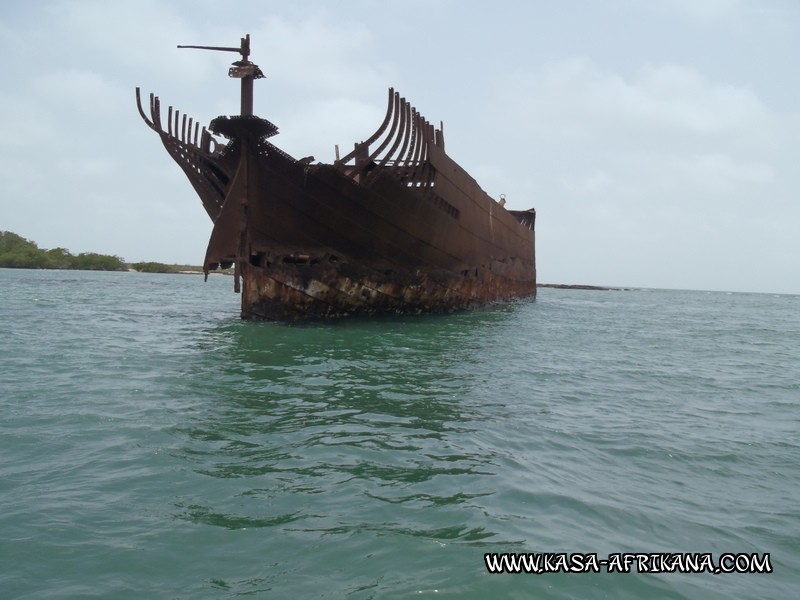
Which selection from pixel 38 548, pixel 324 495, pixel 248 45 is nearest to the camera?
pixel 38 548

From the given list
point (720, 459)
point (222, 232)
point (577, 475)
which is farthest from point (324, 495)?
point (222, 232)

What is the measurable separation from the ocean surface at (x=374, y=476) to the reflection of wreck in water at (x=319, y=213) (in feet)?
12.9

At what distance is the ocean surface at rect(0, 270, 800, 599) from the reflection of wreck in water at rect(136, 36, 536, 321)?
155 inches

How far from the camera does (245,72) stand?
10.9 meters

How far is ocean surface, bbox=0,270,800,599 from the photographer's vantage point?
95.7 inches

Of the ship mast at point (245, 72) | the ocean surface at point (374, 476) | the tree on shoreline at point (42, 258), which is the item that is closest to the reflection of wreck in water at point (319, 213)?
the ship mast at point (245, 72)

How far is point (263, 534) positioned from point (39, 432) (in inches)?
97.3

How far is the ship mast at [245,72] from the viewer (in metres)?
10.8

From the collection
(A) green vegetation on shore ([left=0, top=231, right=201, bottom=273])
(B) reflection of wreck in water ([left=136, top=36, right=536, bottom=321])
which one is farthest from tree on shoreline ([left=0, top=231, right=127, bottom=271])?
(B) reflection of wreck in water ([left=136, top=36, right=536, bottom=321])

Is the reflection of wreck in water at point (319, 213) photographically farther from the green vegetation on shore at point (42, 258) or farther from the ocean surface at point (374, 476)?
the green vegetation on shore at point (42, 258)

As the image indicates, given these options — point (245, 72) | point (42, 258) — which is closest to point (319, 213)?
point (245, 72)

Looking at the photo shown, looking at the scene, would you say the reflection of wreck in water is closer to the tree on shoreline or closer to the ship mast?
the ship mast

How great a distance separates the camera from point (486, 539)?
2.73 m

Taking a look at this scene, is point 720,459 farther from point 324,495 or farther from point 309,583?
point 309,583
